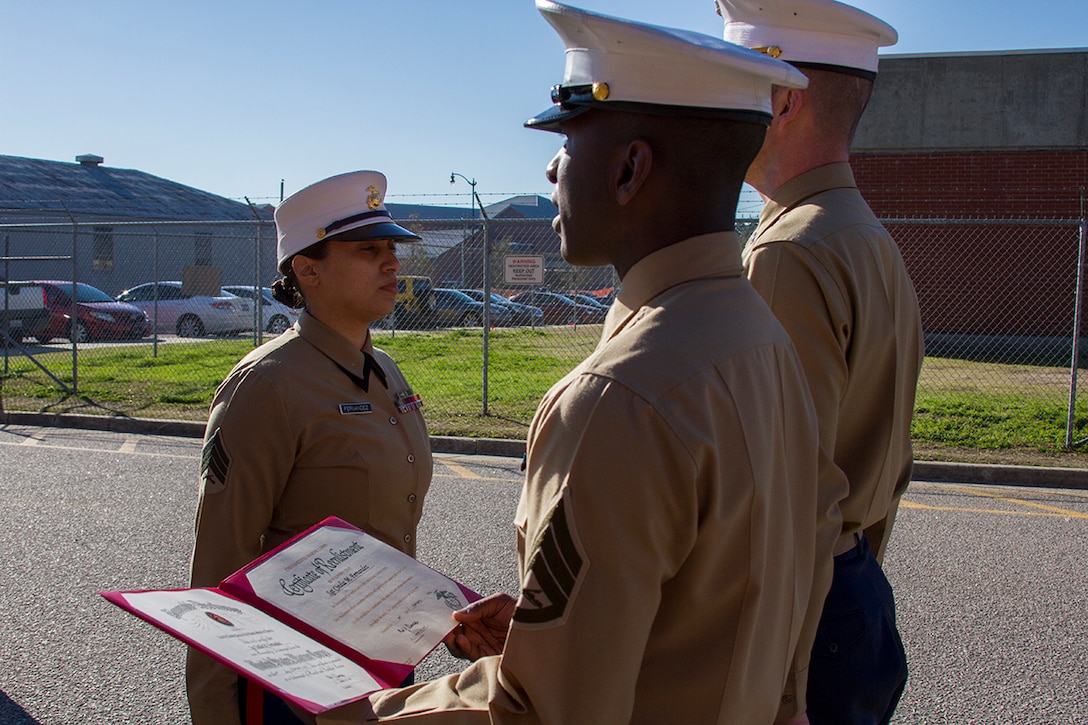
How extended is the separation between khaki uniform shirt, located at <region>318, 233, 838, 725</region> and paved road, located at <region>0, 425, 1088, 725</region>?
9.76ft

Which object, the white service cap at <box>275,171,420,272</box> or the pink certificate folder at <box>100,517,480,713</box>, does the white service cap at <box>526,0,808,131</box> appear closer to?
the pink certificate folder at <box>100,517,480,713</box>

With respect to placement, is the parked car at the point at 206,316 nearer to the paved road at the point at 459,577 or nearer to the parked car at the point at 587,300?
the parked car at the point at 587,300


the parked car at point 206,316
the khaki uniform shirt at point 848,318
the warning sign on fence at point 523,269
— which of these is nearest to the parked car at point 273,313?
the parked car at point 206,316

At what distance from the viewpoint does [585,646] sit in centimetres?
118

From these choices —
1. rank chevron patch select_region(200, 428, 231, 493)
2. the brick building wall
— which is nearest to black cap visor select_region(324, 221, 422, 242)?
rank chevron patch select_region(200, 428, 231, 493)

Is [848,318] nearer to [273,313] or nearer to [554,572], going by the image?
[554,572]

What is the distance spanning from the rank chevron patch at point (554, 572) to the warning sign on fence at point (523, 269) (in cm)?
926

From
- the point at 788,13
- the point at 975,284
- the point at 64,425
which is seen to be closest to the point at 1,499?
the point at 64,425

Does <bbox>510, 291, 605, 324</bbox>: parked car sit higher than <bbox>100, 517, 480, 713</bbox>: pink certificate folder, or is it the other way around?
<bbox>510, 291, 605, 324</bbox>: parked car

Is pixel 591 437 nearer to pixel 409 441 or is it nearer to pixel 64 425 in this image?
pixel 409 441

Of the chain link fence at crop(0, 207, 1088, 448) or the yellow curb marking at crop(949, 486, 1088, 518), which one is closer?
the yellow curb marking at crop(949, 486, 1088, 518)

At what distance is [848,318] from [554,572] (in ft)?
3.33

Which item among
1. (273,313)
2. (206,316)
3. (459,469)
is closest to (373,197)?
(459,469)

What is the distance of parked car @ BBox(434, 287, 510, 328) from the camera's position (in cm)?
1533
